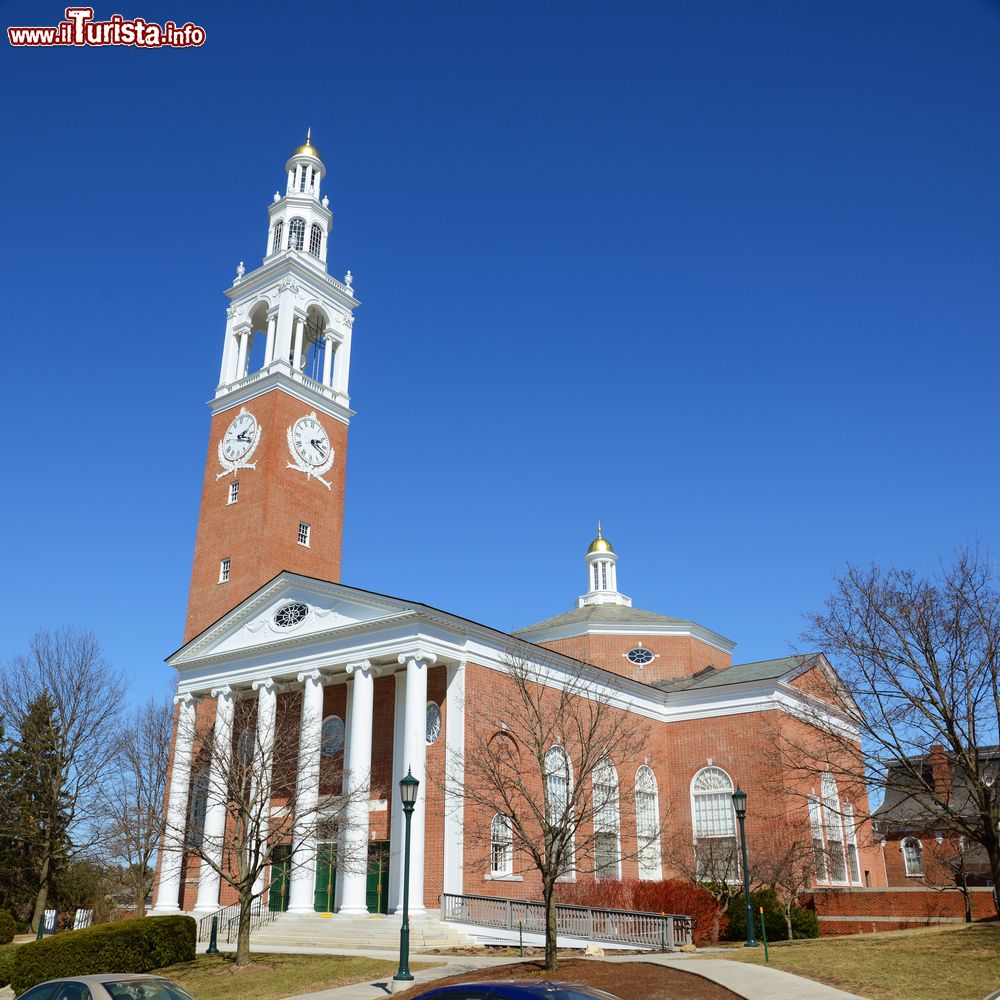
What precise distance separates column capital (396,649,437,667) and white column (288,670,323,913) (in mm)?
3954

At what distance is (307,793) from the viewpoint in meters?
32.7

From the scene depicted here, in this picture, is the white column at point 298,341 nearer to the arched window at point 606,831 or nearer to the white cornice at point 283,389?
the white cornice at point 283,389

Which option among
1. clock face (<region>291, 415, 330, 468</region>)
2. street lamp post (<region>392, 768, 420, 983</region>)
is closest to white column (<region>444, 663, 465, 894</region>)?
street lamp post (<region>392, 768, 420, 983</region>)

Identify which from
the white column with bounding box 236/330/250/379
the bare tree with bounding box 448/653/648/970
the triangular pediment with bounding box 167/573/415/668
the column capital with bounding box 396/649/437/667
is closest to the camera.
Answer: the bare tree with bounding box 448/653/648/970

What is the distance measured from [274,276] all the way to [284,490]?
11.9 metres

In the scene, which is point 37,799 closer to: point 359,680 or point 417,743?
point 359,680

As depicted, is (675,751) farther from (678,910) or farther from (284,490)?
(284,490)

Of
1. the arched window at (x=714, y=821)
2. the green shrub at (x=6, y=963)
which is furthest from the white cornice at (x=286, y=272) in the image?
the green shrub at (x=6, y=963)

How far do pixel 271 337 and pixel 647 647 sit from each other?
23612 mm

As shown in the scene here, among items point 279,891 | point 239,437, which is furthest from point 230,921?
point 239,437

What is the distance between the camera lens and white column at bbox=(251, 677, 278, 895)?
1126 inches

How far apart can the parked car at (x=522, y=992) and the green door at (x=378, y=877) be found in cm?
2361

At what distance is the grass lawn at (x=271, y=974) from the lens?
71.5 feet

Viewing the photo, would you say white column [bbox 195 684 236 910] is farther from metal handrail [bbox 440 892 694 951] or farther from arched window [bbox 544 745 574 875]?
arched window [bbox 544 745 574 875]
